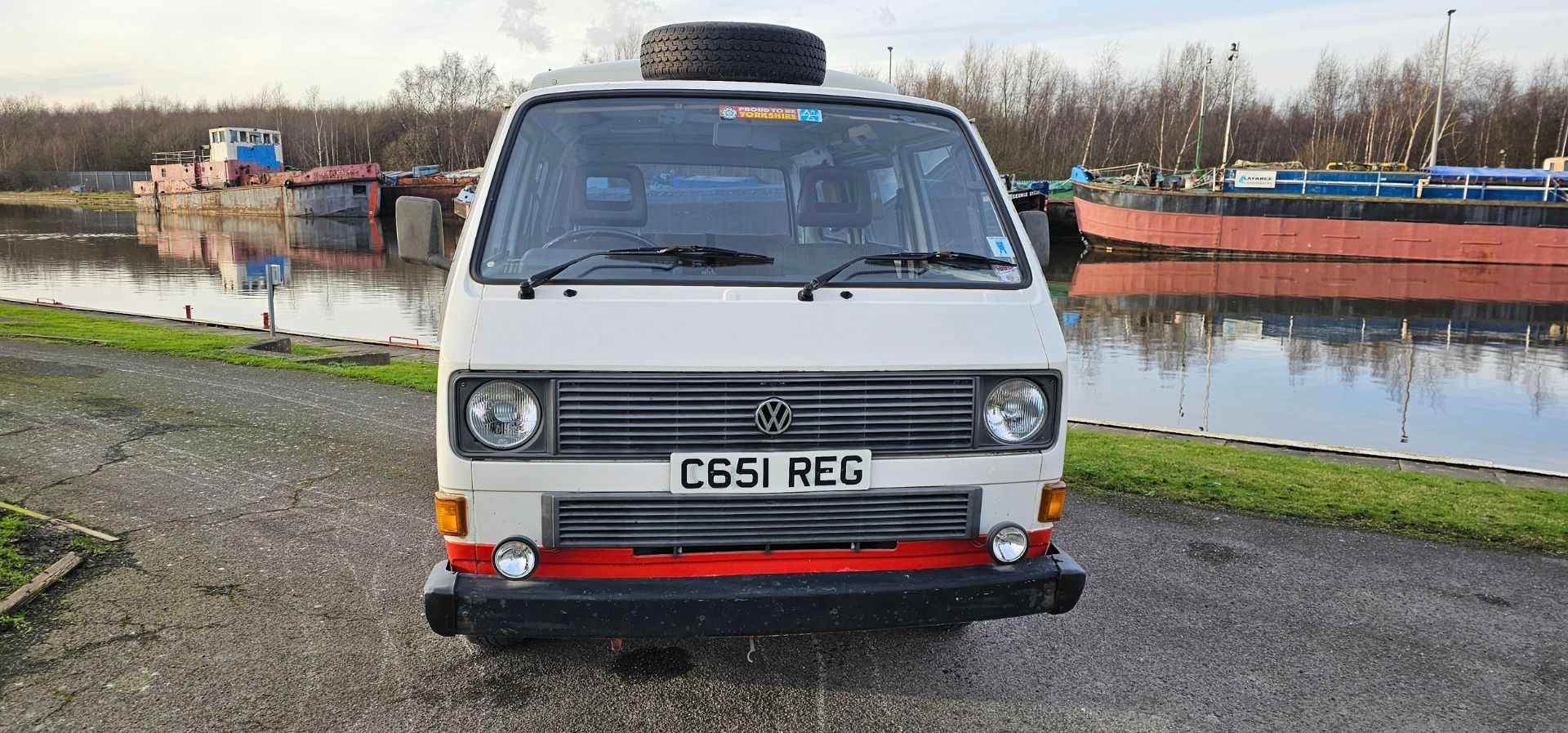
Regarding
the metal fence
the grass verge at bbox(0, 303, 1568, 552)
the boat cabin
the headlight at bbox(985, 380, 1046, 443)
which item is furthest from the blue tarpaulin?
the metal fence

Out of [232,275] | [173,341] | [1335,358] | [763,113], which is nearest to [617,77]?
[763,113]

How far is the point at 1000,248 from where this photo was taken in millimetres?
3670

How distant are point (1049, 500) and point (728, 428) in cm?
114

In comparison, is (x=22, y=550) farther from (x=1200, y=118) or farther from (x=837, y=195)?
(x=1200, y=118)

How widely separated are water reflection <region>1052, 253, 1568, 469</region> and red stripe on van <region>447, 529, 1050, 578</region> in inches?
332

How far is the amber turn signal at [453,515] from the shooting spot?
10.1ft

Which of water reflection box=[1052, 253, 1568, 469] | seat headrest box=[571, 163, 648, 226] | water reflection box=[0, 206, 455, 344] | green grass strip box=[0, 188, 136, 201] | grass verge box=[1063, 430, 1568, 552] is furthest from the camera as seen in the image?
green grass strip box=[0, 188, 136, 201]

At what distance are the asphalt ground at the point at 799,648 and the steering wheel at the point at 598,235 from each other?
5.31 feet

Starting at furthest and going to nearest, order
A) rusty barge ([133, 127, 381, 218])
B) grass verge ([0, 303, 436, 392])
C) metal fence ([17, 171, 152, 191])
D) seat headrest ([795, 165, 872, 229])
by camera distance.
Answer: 1. metal fence ([17, 171, 152, 191])
2. rusty barge ([133, 127, 381, 218])
3. grass verge ([0, 303, 436, 392])
4. seat headrest ([795, 165, 872, 229])

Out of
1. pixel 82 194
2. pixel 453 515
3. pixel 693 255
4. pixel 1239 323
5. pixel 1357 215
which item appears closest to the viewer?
pixel 453 515

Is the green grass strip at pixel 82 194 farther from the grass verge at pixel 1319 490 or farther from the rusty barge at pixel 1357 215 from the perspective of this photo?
the grass verge at pixel 1319 490

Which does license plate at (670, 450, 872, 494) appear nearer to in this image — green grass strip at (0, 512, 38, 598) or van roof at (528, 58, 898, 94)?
van roof at (528, 58, 898, 94)

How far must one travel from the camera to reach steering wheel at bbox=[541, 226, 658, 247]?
345 cm

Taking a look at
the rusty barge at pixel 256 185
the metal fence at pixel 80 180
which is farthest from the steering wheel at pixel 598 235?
the metal fence at pixel 80 180
